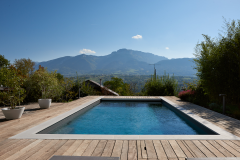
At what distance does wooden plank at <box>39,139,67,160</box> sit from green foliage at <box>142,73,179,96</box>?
25.3 ft

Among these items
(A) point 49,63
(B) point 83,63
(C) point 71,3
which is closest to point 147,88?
(C) point 71,3

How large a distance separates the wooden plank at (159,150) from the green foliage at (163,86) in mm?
7246

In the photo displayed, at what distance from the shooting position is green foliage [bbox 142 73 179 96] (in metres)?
9.29

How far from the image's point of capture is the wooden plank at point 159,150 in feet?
6.28

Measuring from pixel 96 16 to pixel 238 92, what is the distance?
1155cm

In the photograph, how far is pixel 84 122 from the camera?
4645 millimetres

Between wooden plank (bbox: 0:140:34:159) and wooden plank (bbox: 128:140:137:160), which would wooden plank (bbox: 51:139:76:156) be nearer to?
wooden plank (bbox: 0:140:34:159)

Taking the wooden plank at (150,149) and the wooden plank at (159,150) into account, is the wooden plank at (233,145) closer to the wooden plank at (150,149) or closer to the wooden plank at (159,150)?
the wooden plank at (159,150)

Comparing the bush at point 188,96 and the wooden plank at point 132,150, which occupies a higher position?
the bush at point 188,96

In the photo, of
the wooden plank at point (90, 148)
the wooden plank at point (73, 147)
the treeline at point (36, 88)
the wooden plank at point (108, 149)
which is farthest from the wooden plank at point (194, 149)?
the treeline at point (36, 88)

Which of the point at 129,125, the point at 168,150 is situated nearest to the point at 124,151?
the point at 168,150

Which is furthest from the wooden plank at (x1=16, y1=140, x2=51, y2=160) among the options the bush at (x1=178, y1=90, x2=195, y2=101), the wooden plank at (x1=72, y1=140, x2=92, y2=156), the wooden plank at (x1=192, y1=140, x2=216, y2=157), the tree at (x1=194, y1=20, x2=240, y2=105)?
the bush at (x1=178, y1=90, x2=195, y2=101)

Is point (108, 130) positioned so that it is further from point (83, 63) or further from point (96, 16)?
point (83, 63)

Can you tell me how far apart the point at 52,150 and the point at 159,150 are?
145cm
